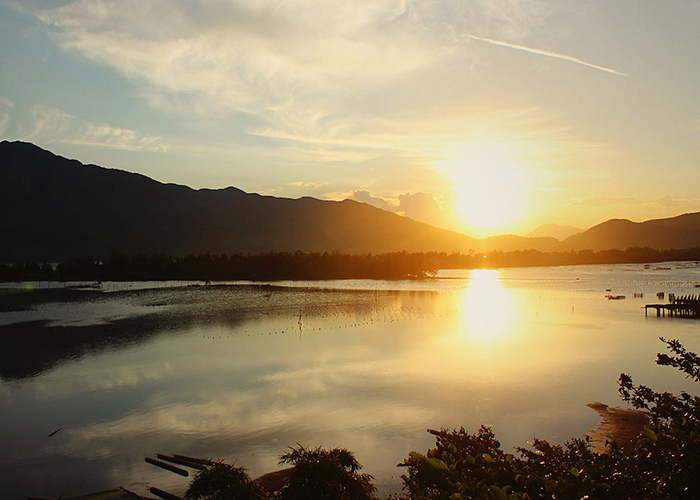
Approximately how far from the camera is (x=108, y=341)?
4522cm

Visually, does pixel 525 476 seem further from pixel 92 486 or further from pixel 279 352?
pixel 279 352

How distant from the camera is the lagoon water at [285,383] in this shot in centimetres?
1995

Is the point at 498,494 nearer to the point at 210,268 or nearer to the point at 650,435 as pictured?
the point at 650,435

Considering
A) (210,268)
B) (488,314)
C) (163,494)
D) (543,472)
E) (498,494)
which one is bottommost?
(163,494)

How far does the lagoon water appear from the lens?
20.0m

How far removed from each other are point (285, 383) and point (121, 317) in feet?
131

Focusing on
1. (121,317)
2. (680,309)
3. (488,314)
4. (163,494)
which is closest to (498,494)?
(163,494)

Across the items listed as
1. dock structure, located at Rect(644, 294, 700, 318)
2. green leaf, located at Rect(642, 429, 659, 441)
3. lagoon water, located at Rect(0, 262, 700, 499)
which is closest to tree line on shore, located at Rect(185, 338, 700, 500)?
green leaf, located at Rect(642, 429, 659, 441)

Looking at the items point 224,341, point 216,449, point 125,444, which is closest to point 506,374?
point 216,449

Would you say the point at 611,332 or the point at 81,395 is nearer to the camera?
the point at 81,395

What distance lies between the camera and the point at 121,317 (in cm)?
6153

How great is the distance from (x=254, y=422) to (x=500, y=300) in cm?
6674

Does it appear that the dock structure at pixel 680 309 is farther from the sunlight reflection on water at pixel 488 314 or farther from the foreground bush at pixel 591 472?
the foreground bush at pixel 591 472

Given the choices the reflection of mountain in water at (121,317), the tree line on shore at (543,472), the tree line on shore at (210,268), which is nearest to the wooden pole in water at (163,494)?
the tree line on shore at (543,472)
